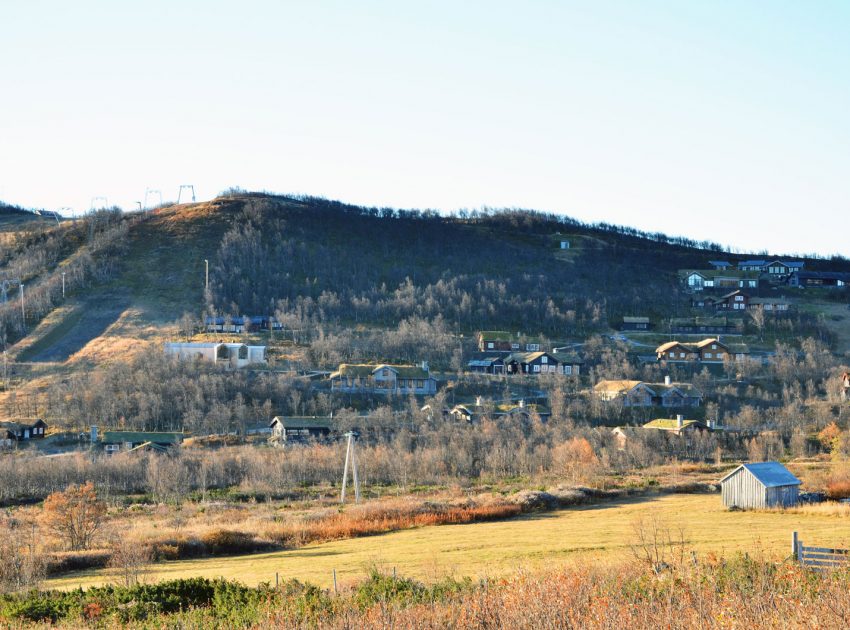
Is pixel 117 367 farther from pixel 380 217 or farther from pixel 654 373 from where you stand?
pixel 380 217

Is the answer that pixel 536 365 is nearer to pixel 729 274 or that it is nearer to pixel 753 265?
pixel 729 274

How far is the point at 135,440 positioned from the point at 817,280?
7166 centimetres

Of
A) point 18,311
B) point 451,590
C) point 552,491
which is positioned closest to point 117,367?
point 18,311

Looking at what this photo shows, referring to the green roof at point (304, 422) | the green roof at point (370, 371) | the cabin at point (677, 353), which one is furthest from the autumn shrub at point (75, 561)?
the cabin at point (677, 353)

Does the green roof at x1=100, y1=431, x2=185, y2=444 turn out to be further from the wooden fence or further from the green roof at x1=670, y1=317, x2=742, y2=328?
the green roof at x1=670, y1=317, x2=742, y2=328

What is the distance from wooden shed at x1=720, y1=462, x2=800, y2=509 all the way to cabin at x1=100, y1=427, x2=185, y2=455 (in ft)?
81.0

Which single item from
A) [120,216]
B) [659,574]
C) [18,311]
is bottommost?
[659,574]

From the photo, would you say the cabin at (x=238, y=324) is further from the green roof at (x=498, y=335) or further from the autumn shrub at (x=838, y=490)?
the autumn shrub at (x=838, y=490)

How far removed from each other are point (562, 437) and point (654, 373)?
1740 cm

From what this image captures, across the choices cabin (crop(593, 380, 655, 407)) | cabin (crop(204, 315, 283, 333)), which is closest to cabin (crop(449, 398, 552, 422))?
cabin (crop(593, 380, 655, 407))

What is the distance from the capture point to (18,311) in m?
74.4

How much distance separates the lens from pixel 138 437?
45.6 meters

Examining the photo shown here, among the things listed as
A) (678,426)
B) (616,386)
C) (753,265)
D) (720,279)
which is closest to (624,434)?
(678,426)

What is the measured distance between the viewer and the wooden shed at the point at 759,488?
1284 inches
